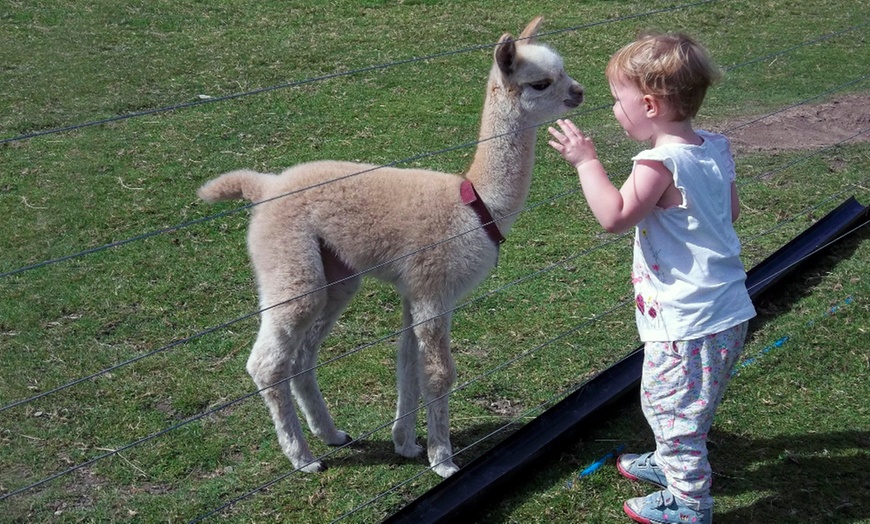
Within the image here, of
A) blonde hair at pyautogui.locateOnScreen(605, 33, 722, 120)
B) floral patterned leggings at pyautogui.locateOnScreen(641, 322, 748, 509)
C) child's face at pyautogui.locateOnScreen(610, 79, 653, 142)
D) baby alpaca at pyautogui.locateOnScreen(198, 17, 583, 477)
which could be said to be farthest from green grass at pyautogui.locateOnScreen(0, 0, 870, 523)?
blonde hair at pyautogui.locateOnScreen(605, 33, 722, 120)

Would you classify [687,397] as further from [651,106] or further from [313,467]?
[313,467]

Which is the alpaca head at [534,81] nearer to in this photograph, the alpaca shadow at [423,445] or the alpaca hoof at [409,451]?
the alpaca shadow at [423,445]

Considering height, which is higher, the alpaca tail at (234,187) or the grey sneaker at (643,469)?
the alpaca tail at (234,187)

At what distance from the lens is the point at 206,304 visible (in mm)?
5145

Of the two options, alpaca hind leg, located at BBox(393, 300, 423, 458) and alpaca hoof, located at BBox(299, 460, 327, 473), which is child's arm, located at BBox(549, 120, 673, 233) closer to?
alpaca hind leg, located at BBox(393, 300, 423, 458)

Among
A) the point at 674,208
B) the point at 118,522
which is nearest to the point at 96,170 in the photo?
the point at 118,522

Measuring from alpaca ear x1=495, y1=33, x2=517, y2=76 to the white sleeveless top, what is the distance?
3.56 ft

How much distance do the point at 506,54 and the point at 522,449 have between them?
1695 millimetres

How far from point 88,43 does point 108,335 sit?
6.28 metres

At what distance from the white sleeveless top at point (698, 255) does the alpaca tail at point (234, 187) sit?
1677mm

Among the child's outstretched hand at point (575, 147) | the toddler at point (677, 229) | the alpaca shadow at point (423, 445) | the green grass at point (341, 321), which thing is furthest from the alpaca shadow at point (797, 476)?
the child's outstretched hand at point (575, 147)

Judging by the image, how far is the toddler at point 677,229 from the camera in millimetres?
2811

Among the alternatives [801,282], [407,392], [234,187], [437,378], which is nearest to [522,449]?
[437,378]

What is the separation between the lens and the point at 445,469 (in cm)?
379
